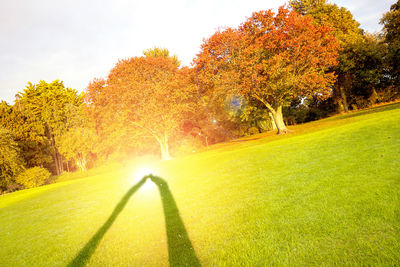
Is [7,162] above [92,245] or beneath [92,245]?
above

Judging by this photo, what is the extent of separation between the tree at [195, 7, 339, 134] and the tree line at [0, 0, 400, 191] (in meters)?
0.11

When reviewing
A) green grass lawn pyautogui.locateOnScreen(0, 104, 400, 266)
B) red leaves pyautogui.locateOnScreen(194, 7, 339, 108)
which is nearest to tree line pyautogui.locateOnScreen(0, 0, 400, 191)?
red leaves pyautogui.locateOnScreen(194, 7, 339, 108)

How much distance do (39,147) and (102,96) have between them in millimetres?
24433

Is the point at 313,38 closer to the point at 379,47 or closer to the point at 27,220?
the point at 379,47

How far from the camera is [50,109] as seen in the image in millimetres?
41250

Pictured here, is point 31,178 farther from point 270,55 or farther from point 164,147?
point 270,55

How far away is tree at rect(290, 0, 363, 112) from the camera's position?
1330 inches

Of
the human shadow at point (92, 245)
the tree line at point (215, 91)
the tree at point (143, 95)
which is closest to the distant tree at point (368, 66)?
the tree line at point (215, 91)

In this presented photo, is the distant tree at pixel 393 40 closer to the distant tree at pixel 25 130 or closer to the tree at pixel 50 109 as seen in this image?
the tree at pixel 50 109

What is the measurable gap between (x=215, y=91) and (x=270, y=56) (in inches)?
282

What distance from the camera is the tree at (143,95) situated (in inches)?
1010

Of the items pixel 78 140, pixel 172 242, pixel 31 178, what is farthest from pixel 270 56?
pixel 31 178

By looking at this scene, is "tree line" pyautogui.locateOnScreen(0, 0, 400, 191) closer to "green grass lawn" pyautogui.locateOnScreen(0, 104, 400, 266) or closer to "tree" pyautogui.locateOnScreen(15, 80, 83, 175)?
"tree" pyautogui.locateOnScreen(15, 80, 83, 175)

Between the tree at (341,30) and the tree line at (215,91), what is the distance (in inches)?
7.0
